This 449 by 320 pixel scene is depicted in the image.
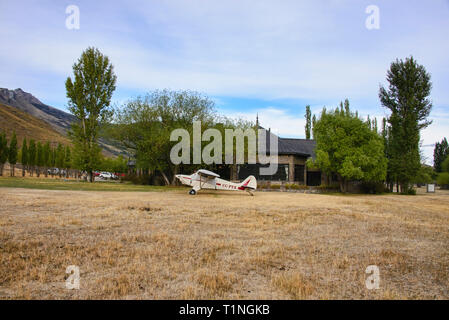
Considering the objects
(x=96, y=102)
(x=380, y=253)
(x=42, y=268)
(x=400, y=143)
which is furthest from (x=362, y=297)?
(x=96, y=102)

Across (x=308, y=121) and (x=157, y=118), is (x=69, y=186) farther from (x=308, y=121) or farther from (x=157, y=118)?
(x=308, y=121)

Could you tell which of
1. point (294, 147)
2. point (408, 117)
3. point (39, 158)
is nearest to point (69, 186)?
point (294, 147)

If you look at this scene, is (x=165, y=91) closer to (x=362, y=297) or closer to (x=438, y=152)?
(x=362, y=297)

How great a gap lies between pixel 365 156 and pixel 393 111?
377 inches

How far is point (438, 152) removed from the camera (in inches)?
3282

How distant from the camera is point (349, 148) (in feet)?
96.9

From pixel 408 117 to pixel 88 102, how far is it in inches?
1485

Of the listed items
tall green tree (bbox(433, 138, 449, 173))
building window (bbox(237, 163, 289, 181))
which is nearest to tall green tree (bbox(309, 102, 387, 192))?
building window (bbox(237, 163, 289, 181))

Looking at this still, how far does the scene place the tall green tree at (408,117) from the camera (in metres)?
32.6

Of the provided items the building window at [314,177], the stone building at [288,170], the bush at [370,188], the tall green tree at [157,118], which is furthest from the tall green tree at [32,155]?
the bush at [370,188]

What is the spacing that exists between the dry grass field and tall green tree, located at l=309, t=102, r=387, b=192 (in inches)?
786

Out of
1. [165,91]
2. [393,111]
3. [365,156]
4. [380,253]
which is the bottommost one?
A: [380,253]

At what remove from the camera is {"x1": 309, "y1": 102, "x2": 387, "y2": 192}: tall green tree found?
28922 mm

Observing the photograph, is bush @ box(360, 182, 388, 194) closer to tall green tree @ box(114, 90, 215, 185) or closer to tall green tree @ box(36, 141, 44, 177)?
tall green tree @ box(114, 90, 215, 185)
